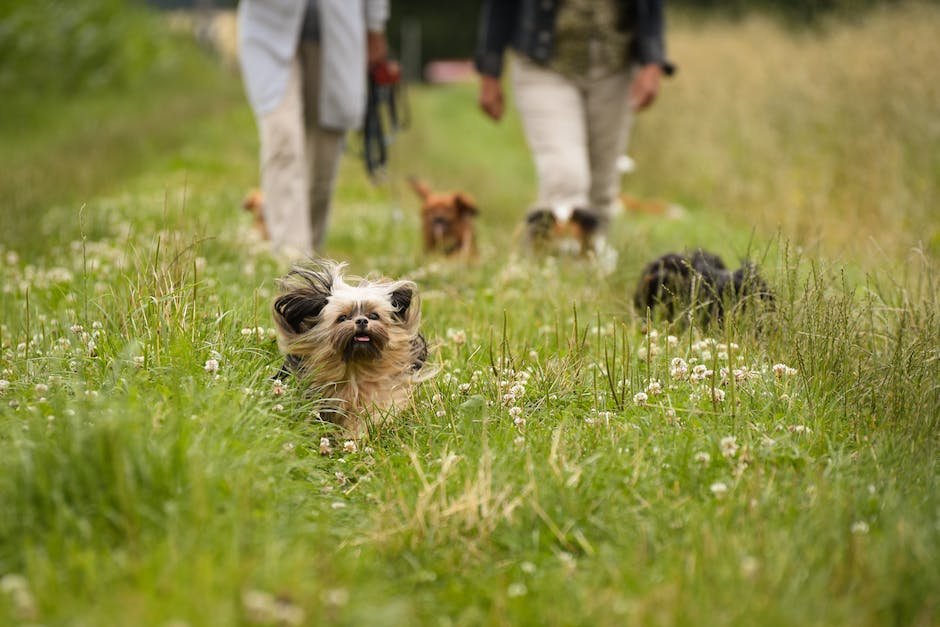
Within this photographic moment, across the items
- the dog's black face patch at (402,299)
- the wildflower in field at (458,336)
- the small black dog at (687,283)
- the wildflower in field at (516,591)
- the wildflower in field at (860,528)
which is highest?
the wildflower in field at (860,528)

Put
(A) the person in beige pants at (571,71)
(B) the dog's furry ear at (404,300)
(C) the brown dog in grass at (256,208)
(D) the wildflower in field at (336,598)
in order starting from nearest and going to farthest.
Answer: (D) the wildflower in field at (336,598) < (B) the dog's furry ear at (404,300) < (A) the person in beige pants at (571,71) < (C) the brown dog in grass at (256,208)

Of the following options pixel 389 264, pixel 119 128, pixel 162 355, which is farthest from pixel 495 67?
pixel 119 128

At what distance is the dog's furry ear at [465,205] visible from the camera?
340 inches

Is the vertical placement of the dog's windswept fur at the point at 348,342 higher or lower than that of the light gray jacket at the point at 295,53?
lower

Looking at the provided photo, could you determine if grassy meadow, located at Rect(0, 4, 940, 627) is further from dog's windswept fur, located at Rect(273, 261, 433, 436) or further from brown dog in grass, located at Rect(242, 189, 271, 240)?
brown dog in grass, located at Rect(242, 189, 271, 240)

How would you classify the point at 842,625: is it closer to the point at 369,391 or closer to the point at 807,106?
the point at 369,391

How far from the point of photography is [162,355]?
166 inches

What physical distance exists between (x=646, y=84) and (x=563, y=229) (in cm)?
109

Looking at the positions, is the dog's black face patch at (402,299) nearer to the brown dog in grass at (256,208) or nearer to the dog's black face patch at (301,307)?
the dog's black face patch at (301,307)

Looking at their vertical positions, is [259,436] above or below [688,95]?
above

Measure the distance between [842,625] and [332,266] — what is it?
282 cm

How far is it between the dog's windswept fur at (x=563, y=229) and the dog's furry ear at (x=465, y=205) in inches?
41.9

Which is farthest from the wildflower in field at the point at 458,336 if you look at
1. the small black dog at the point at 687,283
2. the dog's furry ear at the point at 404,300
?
the small black dog at the point at 687,283

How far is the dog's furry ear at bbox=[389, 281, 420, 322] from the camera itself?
189 inches
